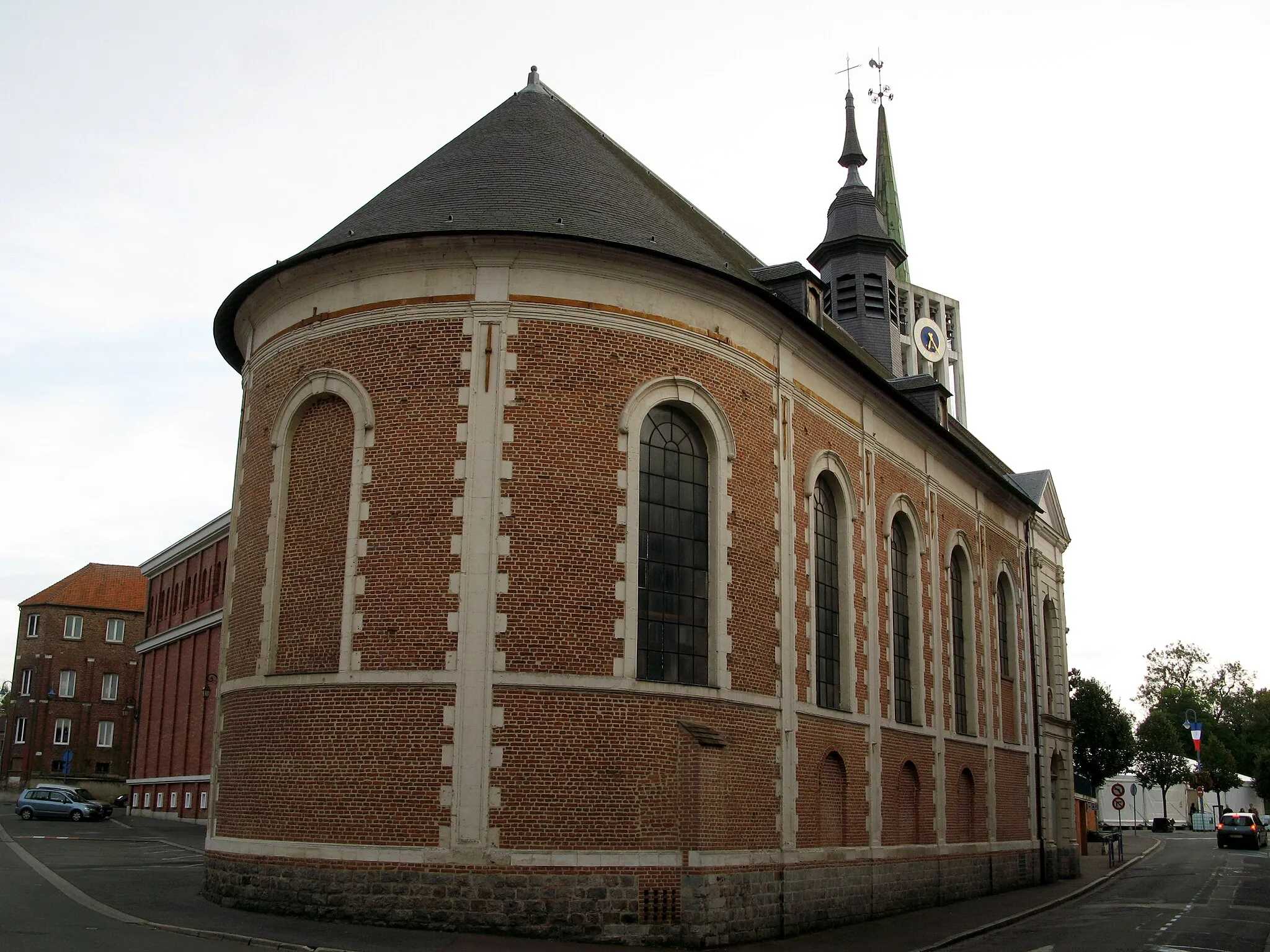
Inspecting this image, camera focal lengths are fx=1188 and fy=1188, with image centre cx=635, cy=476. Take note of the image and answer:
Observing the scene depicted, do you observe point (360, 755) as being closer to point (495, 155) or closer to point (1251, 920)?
point (495, 155)

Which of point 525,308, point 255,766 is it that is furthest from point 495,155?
point 255,766

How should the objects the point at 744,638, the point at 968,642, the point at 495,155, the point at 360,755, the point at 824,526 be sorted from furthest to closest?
1. the point at 968,642
2. the point at 824,526
3. the point at 495,155
4. the point at 744,638
5. the point at 360,755

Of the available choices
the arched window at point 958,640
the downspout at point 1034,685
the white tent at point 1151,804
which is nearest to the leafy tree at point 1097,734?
the white tent at point 1151,804

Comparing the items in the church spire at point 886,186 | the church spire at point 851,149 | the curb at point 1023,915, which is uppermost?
the church spire at point 886,186

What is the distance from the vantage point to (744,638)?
59.2 ft

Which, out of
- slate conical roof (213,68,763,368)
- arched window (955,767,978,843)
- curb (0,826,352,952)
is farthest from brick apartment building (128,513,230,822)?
arched window (955,767,978,843)

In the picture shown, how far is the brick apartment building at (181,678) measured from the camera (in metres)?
42.3

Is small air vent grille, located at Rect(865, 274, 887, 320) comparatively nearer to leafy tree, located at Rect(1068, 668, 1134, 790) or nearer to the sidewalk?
the sidewalk

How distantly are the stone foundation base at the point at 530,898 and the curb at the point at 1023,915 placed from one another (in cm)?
229

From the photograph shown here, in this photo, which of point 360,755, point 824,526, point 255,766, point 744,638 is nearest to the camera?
point 360,755

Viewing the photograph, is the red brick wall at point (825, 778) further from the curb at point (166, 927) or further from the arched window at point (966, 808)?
the curb at point (166, 927)

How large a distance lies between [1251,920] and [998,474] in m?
12.7

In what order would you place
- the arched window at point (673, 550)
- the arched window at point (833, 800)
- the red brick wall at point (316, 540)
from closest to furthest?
the red brick wall at point (316, 540), the arched window at point (673, 550), the arched window at point (833, 800)

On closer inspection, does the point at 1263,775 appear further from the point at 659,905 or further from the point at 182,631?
the point at 659,905
